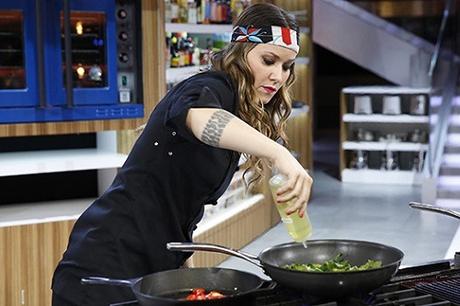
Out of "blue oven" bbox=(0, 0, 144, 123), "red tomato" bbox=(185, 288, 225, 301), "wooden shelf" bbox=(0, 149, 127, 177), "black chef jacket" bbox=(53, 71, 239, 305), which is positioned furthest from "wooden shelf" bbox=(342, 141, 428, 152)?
"red tomato" bbox=(185, 288, 225, 301)

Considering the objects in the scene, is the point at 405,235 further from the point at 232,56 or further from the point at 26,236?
the point at 232,56

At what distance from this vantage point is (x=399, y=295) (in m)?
1.92

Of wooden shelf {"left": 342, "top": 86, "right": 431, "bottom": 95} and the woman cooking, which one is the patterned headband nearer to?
the woman cooking

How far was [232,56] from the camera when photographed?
84.0 inches

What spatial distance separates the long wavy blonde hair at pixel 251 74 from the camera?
6.88ft

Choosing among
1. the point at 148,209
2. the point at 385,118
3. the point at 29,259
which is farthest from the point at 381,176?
the point at 148,209

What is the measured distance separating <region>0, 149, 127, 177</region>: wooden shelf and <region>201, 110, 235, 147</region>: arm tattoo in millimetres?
2849

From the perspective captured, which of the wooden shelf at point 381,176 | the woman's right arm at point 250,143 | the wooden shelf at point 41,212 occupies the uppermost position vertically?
the woman's right arm at point 250,143

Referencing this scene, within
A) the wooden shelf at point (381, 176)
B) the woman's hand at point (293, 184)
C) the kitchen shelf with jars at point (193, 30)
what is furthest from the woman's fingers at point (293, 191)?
the wooden shelf at point (381, 176)

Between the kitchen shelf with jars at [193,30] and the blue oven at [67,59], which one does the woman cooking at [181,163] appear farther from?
the kitchen shelf with jars at [193,30]

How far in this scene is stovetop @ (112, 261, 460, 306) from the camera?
6.00 ft

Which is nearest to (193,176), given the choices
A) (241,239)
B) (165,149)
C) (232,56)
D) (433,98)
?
(165,149)

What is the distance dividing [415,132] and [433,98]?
0.58 m

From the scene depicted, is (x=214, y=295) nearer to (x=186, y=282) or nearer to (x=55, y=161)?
(x=186, y=282)
